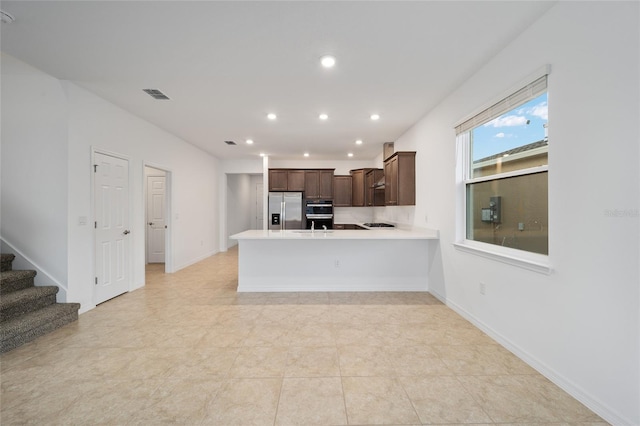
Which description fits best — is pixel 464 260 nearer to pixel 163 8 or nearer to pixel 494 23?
pixel 494 23

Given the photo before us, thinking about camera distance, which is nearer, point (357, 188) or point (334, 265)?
point (334, 265)

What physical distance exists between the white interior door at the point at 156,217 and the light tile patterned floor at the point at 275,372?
333cm

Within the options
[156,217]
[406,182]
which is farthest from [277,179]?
[406,182]

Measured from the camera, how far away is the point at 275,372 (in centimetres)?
207

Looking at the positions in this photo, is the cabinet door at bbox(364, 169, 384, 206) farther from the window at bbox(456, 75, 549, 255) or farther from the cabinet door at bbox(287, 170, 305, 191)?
the window at bbox(456, 75, 549, 255)

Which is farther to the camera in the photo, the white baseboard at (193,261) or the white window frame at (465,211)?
the white baseboard at (193,261)

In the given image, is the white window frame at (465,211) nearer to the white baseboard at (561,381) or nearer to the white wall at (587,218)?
the white wall at (587,218)

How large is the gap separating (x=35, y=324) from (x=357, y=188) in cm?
612

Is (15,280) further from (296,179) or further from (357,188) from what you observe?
(357,188)

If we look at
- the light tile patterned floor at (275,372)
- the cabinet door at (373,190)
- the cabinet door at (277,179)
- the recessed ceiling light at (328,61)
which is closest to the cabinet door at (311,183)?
the cabinet door at (277,179)

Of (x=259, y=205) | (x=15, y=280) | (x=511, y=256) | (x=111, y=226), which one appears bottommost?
(x=15, y=280)

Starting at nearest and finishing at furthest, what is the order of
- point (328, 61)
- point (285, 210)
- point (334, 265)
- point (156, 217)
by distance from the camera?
point (328, 61)
point (334, 265)
point (156, 217)
point (285, 210)

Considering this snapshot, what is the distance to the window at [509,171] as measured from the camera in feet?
6.99

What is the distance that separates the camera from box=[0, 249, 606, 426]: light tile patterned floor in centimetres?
166
